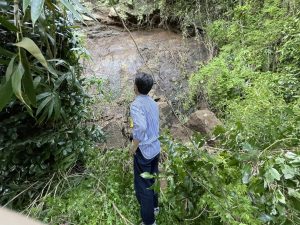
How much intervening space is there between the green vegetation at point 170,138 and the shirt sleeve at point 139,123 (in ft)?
0.88

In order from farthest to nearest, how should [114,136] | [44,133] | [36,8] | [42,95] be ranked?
[114,136] → [44,133] → [42,95] → [36,8]

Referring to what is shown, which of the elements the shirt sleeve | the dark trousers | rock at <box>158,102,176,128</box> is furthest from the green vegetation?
rock at <box>158,102,176,128</box>

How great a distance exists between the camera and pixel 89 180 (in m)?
2.83

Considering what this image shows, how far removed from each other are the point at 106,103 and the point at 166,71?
131 centimetres

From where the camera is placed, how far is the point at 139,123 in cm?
229

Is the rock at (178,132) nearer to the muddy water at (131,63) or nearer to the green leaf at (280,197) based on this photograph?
the muddy water at (131,63)

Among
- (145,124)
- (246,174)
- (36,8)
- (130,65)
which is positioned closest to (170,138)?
(145,124)

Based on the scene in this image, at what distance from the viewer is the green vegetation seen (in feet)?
4.82

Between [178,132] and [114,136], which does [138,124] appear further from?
[178,132]

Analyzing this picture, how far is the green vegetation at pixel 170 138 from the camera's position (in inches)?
57.8

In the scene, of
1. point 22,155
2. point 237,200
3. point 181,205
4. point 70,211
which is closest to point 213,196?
point 237,200

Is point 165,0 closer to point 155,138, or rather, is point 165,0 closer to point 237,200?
point 155,138

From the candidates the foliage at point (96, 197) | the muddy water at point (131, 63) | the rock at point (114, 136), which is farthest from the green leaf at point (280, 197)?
the muddy water at point (131, 63)

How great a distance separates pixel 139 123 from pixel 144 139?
0.14 meters
